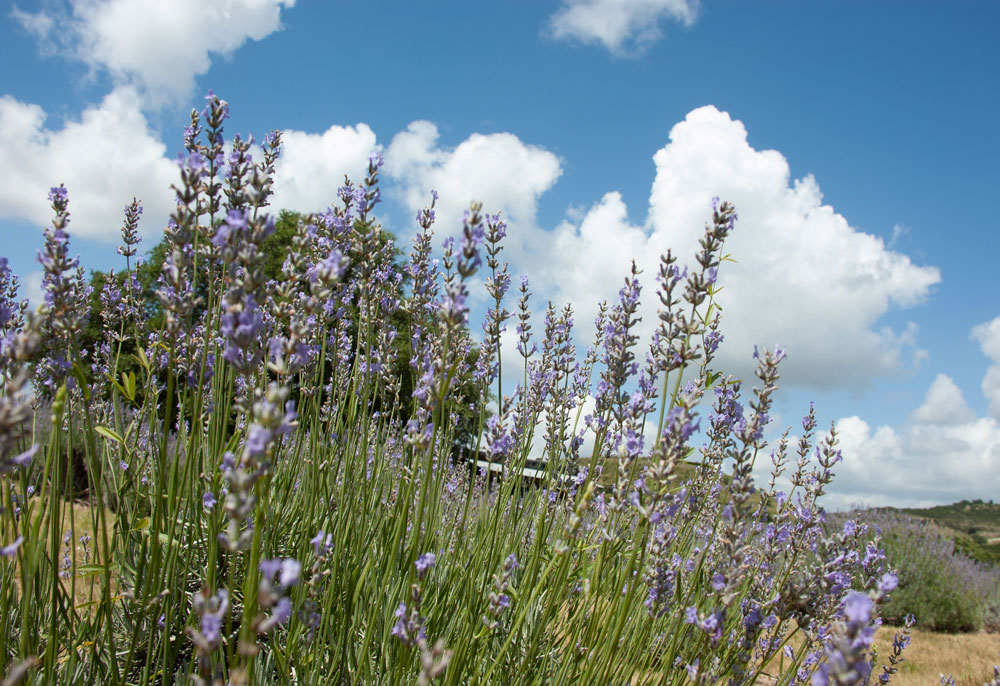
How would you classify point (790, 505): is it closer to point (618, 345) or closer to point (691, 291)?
point (618, 345)

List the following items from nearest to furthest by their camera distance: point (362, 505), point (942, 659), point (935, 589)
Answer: point (362, 505) < point (942, 659) < point (935, 589)

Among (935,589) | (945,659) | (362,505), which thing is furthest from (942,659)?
(362,505)

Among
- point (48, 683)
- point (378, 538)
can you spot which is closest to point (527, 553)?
point (378, 538)

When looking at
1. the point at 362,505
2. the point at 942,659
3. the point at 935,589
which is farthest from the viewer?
the point at 935,589

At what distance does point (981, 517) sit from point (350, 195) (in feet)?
199

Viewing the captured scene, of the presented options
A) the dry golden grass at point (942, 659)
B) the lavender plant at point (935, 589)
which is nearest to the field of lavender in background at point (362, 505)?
the dry golden grass at point (942, 659)

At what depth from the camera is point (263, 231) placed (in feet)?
4.89

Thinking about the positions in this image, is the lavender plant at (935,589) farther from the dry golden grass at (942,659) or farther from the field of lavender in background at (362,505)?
the field of lavender in background at (362,505)

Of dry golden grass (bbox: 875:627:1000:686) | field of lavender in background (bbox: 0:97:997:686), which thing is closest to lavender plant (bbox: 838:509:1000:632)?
dry golden grass (bbox: 875:627:1000:686)

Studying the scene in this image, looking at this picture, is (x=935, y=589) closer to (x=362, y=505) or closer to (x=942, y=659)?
(x=942, y=659)

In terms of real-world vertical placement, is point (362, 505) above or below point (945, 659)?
above

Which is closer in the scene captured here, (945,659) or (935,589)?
(945,659)

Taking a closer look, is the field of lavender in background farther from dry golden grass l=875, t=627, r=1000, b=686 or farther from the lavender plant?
the lavender plant

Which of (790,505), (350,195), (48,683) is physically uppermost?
(350,195)
